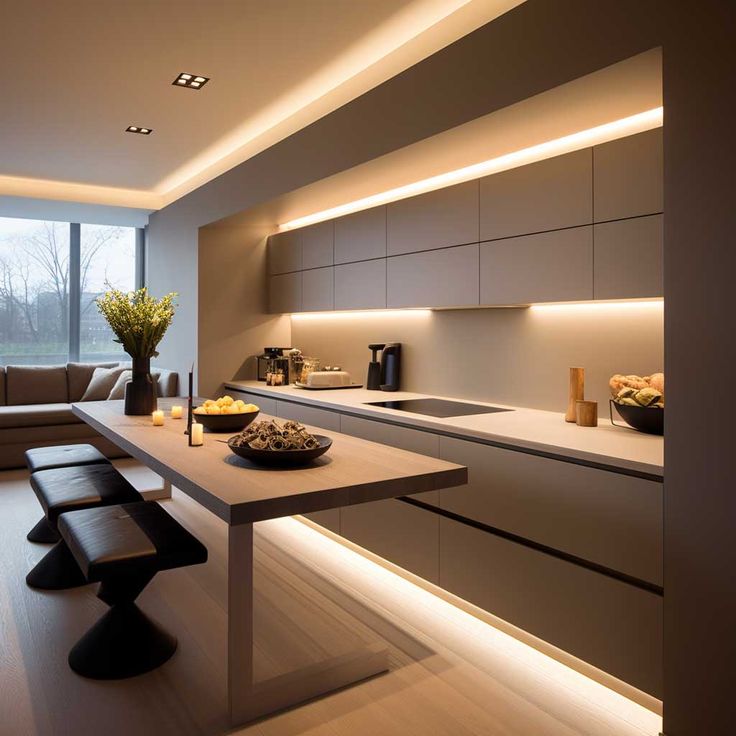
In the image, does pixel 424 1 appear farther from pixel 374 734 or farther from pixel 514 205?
pixel 374 734

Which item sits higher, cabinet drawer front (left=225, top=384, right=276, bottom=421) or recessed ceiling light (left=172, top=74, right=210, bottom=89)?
recessed ceiling light (left=172, top=74, right=210, bottom=89)

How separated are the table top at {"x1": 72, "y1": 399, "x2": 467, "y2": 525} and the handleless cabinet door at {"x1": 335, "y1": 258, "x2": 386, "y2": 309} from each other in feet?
5.06

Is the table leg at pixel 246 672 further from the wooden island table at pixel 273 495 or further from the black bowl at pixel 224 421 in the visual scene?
the black bowl at pixel 224 421

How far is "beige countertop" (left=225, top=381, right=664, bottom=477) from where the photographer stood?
213 centimetres

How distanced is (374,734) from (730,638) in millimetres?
1060

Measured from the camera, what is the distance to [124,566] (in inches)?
81.4

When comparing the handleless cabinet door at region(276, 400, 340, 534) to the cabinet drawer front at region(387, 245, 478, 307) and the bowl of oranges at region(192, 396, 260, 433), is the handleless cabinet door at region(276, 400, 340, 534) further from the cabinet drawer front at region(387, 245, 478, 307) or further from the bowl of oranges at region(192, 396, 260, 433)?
the cabinet drawer front at region(387, 245, 478, 307)

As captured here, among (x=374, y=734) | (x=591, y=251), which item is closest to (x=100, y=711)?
(x=374, y=734)

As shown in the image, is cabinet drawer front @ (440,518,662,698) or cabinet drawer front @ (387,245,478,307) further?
cabinet drawer front @ (387,245,478,307)

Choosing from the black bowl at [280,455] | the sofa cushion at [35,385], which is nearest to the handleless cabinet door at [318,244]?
the black bowl at [280,455]

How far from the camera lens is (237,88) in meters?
3.67

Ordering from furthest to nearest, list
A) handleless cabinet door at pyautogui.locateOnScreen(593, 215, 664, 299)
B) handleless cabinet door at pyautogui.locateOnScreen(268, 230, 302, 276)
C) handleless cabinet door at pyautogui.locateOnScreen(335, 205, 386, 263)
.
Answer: handleless cabinet door at pyautogui.locateOnScreen(268, 230, 302, 276)
handleless cabinet door at pyautogui.locateOnScreen(335, 205, 386, 263)
handleless cabinet door at pyautogui.locateOnScreen(593, 215, 664, 299)

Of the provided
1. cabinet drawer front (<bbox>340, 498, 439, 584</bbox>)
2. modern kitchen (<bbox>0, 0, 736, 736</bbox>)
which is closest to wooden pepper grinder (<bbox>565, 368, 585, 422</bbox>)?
modern kitchen (<bbox>0, 0, 736, 736</bbox>)

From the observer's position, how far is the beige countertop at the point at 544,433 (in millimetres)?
2133
